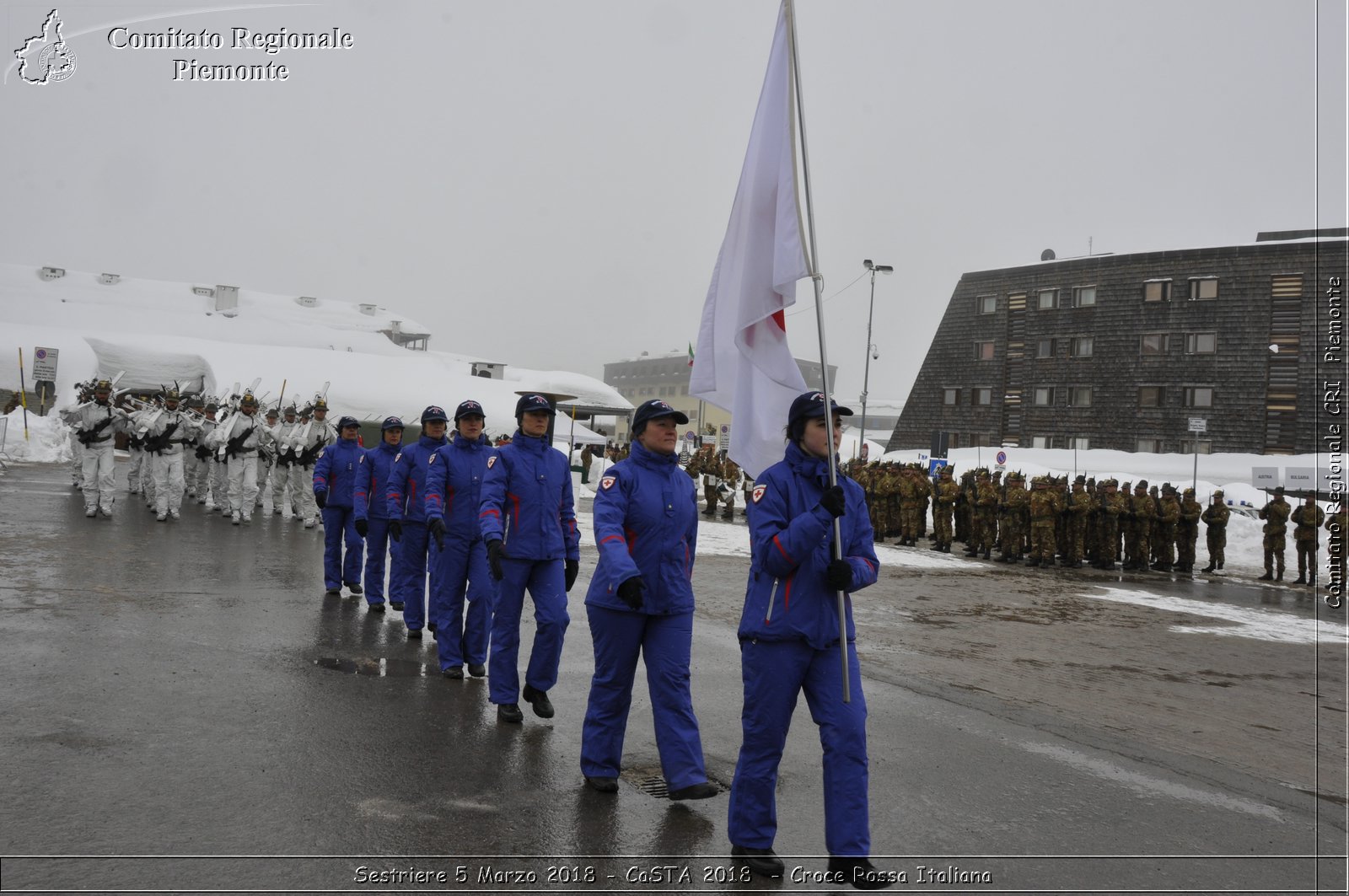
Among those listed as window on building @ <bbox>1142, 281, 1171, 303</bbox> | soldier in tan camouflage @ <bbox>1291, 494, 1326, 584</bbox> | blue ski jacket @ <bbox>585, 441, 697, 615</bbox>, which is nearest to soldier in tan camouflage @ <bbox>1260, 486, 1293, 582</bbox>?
soldier in tan camouflage @ <bbox>1291, 494, 1326, 584</bbox>

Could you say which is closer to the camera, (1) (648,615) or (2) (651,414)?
(1) (648,615)

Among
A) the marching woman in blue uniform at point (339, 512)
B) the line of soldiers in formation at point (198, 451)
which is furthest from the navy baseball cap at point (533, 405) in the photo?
the line of soldiers in formation at point (198, 451)

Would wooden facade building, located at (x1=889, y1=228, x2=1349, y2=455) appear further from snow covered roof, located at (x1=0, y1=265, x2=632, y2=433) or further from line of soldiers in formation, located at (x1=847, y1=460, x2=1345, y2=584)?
line of soldiers in formation, located at (x1=847, y1=460, x2=1345, y2=584)

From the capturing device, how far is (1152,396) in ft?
155

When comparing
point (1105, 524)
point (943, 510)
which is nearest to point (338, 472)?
point (943, 510)

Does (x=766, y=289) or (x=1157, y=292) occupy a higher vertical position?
(x=1157, y=292)

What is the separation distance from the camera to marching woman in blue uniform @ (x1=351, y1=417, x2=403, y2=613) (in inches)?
395

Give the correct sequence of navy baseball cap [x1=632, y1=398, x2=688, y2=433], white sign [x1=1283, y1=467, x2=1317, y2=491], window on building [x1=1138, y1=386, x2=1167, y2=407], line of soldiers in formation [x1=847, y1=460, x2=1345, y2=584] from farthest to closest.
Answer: window on building [x1=1138, y1=386, x2=1167, y2=407] → white sign [x1=1283, y1=467, x2=1317, y2=491] → line of soldiers in formation [x1=847, y1=460, x2=1345, y2=584] → navy baseball cap [x1=632, y1=398, x2=688, y2=433]

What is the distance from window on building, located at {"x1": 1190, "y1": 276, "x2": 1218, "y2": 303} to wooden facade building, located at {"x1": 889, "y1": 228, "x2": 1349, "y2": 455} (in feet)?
0.25

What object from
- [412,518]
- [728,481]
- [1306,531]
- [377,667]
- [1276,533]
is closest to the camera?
[377,667]

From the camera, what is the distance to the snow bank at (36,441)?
32.7 meters

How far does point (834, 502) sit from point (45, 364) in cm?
4756

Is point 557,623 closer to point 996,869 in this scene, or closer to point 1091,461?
point 996,869

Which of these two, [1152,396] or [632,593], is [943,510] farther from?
[1152,396]
